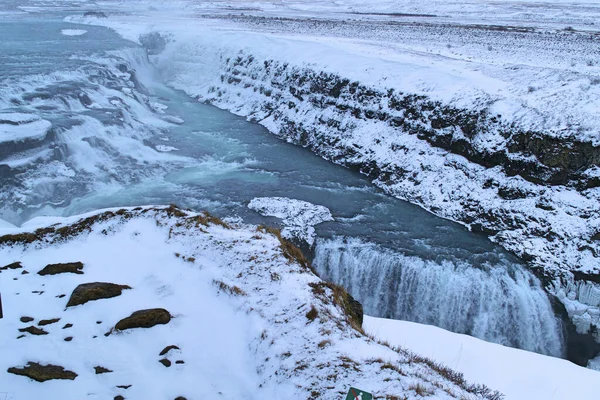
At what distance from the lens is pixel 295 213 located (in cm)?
1748

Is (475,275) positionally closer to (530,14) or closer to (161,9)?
(530,14)

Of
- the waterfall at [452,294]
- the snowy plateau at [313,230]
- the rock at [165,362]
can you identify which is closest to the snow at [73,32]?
the snowy plateau at [313,230]

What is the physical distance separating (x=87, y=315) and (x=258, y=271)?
10.3 ft

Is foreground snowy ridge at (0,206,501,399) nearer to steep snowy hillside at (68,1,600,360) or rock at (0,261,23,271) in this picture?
rock at (0,261,23,271)

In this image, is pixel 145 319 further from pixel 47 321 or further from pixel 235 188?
→ pixel 235 188

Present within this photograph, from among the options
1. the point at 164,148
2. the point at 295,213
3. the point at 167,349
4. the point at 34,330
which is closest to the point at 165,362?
the point at 167,349

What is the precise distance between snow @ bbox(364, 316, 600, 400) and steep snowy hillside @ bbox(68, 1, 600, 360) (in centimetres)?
650

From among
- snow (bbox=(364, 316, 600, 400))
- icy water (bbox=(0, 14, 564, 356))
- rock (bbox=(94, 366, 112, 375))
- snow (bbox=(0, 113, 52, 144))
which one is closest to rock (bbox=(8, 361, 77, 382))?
rock (bbox=(94, 366, 112, 375))

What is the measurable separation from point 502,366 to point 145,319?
6.38 meters

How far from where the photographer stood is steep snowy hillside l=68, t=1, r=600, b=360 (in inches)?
632

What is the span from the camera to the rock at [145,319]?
7.10m

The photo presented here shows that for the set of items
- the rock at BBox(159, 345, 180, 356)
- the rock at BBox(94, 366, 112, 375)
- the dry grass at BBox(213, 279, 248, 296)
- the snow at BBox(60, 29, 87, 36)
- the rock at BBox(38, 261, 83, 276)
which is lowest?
the rock at BBox(159, 345, 180, 356)

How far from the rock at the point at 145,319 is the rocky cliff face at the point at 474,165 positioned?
12.4 metres

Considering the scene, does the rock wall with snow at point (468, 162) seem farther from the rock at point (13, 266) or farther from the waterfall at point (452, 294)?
the rock at point (13, 266)
